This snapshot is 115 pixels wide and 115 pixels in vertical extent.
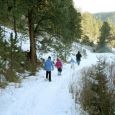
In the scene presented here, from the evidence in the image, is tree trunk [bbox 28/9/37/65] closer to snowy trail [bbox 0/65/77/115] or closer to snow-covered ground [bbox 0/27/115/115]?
snow-covered ground [bbox 0/27/115/115]

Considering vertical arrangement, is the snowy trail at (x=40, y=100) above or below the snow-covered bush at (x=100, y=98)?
below

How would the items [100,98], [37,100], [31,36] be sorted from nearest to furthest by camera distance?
[100,98] < [37,100] < [31,36]

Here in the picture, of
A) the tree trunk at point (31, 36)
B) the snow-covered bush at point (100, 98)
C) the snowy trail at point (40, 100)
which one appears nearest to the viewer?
the snow-covered bush at point (100, 98)

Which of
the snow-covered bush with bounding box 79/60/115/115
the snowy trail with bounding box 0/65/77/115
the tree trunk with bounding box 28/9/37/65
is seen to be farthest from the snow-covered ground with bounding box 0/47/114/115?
the tree trunk with bounding box 28/9/37/65

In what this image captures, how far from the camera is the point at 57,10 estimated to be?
24.6 m

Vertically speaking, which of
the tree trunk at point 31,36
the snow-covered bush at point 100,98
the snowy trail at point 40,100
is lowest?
the snowy trail at point 40,100

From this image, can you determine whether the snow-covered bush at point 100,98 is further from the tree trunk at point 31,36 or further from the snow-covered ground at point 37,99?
the tree trunk at point 31,36

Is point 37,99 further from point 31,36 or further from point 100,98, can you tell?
point 31,36

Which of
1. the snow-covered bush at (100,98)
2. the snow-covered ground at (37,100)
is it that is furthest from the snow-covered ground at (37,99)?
the snow-covered bush at (100,98)

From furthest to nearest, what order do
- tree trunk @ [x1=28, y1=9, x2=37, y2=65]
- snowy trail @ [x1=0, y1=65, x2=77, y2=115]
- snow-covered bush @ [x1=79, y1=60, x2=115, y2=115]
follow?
tree trunk @ [x1=28, y1=9, x2=37, y2=65] < snowy trail @ [x1=0, y1=65, x2=77, y2=115] < snow-covered bush @ [x1=79, y1=60, x2=115, y2=115]

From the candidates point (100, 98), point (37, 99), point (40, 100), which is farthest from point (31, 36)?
point (100, 98)

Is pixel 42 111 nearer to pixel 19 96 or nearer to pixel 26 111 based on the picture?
pixel 26 111

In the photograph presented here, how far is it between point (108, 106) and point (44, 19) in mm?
14722

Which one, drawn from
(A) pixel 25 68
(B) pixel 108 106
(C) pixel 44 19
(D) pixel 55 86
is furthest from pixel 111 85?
(C) pixel 44 19
